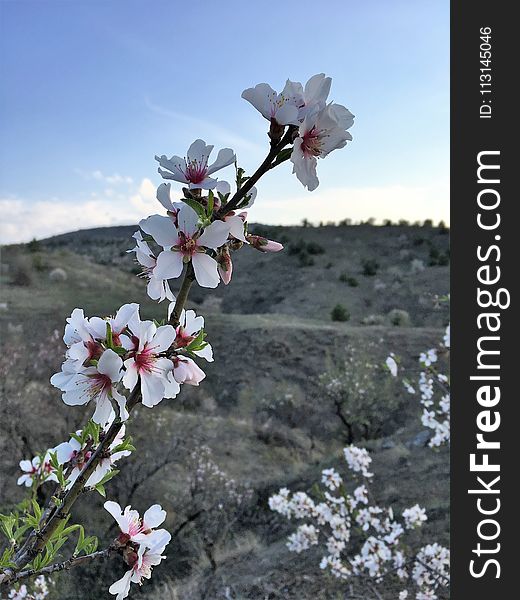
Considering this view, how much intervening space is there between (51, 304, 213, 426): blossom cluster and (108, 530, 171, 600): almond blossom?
1.04 feet

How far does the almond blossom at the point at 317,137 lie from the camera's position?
113 cm

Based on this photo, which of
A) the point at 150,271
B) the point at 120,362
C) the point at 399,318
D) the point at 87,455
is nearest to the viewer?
the point at 120,362

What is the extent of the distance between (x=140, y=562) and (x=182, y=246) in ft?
2.18

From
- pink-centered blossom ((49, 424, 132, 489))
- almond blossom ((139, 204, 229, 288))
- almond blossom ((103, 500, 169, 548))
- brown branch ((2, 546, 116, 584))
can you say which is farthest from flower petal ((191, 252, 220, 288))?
brown branch ((2, 546, 116, 584))

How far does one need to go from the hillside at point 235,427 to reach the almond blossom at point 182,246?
3.92 m

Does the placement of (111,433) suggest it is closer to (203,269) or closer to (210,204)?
(203,269)

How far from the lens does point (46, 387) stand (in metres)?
6.30

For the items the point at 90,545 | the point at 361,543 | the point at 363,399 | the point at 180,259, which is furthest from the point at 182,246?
the point at 363,399

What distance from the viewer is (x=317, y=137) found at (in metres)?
1.15

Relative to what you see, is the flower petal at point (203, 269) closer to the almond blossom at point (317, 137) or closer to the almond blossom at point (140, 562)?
the almond blossom at point (317, 137)

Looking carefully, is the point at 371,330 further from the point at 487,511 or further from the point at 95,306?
the point at 487,511

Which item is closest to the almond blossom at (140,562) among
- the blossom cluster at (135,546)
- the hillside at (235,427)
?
the blossom cluster at (135,546)

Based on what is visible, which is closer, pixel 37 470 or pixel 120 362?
pixel 120 362

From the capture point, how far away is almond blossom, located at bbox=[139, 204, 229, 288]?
1.12 m
